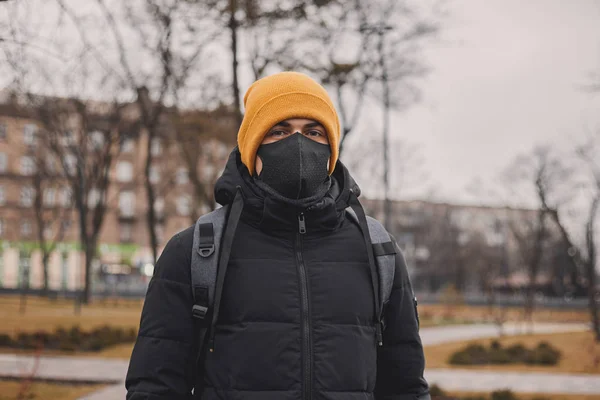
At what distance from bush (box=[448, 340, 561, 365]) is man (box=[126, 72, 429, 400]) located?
16.0m

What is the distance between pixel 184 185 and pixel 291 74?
6671cm

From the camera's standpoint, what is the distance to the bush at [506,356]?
17.6 metres

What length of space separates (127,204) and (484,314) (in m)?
47.7

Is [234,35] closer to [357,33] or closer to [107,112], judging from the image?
[357,33]

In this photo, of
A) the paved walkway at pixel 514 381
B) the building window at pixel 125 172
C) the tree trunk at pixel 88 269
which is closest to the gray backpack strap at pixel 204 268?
the paved walkway at pixel 514 381

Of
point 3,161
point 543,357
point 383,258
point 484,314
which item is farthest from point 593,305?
point 3,161

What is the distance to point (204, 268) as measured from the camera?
2.17 metres

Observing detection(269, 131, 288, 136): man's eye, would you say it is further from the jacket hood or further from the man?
the jacket hood

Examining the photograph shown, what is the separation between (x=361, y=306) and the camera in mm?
2232

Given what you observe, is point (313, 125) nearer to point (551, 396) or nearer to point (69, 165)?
point (551, 396)

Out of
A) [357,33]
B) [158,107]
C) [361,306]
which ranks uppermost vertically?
[357,33]

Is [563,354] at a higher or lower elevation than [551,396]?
lower

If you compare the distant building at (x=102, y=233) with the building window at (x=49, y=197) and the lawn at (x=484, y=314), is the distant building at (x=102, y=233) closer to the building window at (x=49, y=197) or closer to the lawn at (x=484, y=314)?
the building window at (x=49, y=197)

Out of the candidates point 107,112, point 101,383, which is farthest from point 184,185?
point 101,383
